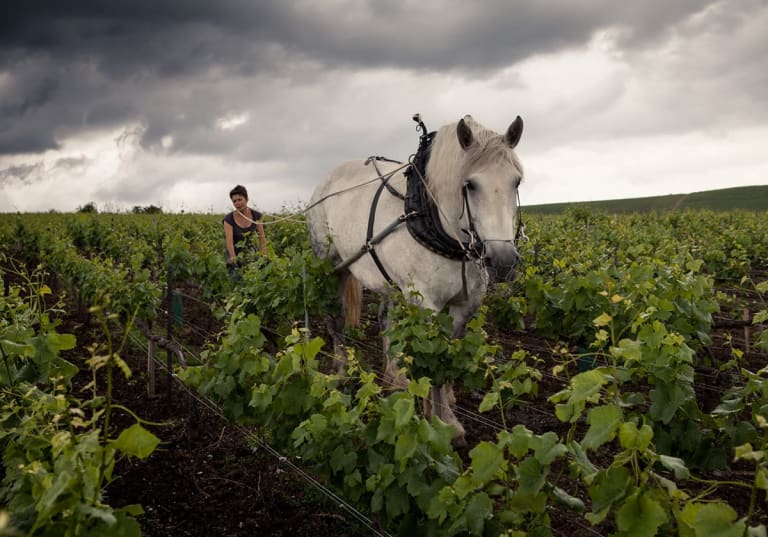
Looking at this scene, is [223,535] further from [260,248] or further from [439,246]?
[260,248]

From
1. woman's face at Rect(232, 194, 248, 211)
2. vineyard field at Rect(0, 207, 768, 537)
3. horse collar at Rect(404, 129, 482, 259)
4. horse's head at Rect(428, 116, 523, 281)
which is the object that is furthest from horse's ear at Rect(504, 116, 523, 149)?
woman's face at Rect(232, 194, 248, 211)

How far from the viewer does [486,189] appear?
3574 millimetres

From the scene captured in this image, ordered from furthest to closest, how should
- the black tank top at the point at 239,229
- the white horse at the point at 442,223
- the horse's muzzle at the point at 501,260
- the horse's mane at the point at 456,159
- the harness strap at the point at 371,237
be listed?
the black tank top at the point at 239,229
the harness strap at the point at 371,237
the horse's mane at the point at 456,159
the white horse at the point at 442,223
the horse's muzzle at the point at 501,260

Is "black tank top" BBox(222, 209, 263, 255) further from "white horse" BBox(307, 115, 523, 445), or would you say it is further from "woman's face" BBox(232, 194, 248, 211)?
"white horse" BBox(307, 115, 523, 445)

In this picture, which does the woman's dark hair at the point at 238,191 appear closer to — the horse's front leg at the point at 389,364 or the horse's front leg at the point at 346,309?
the horse's front leg at the point at 346,309

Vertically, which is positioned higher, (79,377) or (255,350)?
(255,350)

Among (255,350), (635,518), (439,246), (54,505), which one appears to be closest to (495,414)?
(439,246)

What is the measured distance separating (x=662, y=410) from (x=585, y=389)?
1280 millimetres

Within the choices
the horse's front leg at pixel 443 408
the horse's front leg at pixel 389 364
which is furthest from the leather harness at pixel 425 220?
the horse's front leg at pixel 389 364

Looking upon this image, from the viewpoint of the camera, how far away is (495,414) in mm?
5219

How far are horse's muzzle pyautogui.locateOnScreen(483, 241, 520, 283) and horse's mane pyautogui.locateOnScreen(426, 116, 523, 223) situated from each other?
550 mm

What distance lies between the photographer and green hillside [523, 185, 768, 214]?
51.2 metres

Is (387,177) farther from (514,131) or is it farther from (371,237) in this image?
(514,131)

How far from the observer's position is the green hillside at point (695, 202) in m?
51.2
